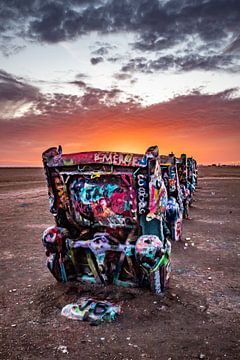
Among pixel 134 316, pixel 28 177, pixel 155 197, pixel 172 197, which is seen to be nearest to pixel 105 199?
pixel 155 197

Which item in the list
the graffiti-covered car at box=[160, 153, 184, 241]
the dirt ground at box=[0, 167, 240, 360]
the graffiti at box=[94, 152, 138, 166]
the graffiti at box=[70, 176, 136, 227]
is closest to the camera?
the dirt ground at box=[0, 167, 240, 360]

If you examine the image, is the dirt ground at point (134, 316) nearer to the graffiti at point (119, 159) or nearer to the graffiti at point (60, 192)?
the graffiti at point (60, 192)

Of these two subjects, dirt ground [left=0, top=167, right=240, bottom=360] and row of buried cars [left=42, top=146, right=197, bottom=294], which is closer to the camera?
dirt ground [left=0, top=167, right=240, bottom=360]

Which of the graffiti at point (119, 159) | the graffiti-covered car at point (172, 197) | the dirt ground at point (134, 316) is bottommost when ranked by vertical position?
the dirt ground at point (134, 316)

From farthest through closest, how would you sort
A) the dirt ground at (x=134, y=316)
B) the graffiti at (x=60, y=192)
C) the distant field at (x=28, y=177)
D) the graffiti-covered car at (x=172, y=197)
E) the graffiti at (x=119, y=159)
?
1. the distant field at (x=28, y=177)
2. the graffiti-covered car at (x=172, y=197)
3. the graffiti at (x=60, y=192)
4. the graffiti at (x=119, y=159)
5. the dirt ground at (x=134, y=316)

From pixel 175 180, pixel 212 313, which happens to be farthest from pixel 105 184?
pixel 175 180

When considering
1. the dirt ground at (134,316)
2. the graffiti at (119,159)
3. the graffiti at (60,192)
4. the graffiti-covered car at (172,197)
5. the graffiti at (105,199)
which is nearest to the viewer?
the dirt ground at (134,316)

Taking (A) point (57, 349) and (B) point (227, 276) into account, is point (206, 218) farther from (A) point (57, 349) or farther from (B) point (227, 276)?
(A) point (57, 349)

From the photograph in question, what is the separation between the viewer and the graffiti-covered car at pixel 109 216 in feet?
13.9

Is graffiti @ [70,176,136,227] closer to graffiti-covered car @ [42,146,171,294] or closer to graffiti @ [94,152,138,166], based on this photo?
graffiti-covered car @ [42,146,171,294]

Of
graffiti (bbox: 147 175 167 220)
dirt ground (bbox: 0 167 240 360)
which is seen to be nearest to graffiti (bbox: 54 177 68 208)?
graffiti (bbox: 147 175 167 220)

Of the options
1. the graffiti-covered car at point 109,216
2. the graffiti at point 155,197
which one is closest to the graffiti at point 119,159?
the graffiti-covered car at point 109,216

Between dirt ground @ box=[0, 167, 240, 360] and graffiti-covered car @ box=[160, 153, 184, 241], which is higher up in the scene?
graffiti-covered car @ box=[160, 153, 184, 241]

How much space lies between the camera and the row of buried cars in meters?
4.23
